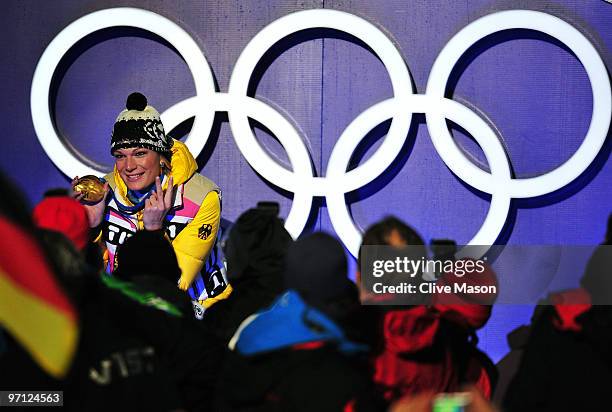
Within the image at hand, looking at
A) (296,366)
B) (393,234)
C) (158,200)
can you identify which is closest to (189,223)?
(158,200)

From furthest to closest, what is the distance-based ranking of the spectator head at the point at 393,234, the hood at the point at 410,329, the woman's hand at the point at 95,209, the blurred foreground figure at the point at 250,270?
the woman's hand at the point at 95,209
the blurred foreground figure at the point at 250,270
the spectator head at the point at 393,234
the hood at the point at 410,329

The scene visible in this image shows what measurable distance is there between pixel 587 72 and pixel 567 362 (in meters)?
3.40

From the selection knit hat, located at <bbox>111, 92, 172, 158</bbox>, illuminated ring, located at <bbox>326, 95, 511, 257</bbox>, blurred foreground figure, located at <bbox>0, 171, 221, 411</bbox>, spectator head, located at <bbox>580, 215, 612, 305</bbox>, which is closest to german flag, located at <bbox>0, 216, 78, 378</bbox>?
blurred foreground figure, located at <bbox>0, 171, 221, 411</bbox>

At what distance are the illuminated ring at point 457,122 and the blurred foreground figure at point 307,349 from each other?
321 centimetres

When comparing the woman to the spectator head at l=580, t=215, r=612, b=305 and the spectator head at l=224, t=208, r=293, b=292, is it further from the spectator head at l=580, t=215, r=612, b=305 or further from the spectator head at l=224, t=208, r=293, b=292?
the spectator head at l=580, t=215, r=612, b=305

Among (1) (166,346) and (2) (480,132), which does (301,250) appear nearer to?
(1) (166,346)

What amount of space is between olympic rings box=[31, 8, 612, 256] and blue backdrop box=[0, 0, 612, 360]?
0.17 metres

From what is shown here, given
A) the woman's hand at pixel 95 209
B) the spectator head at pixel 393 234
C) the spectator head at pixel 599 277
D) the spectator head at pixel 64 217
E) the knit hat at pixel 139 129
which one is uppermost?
the knit hat at pixel 139 129

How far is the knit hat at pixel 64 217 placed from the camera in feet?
11.4

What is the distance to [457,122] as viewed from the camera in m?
6.39

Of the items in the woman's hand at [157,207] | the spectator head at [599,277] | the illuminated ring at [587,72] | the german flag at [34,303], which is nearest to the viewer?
the german flag at [34,303]

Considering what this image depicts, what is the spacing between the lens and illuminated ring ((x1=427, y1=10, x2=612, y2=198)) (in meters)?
6.29

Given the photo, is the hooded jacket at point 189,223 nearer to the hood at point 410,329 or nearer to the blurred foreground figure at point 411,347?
the blurred foreground figure at point 411,347

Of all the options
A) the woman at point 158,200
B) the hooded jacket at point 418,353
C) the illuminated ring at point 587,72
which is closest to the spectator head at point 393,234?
the hooded jacket at point 418,353
